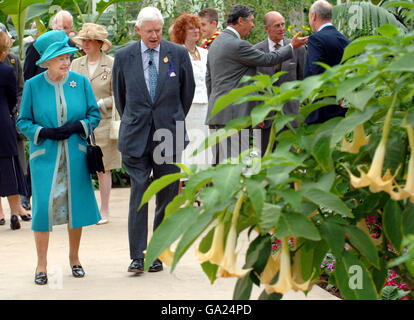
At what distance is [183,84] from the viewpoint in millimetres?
6648

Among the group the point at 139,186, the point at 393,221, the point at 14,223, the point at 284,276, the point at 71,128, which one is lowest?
the point at 14,223

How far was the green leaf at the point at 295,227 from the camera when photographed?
180 centimetres

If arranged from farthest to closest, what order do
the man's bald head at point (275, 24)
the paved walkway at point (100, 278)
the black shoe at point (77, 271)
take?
the man's bald head at point (275, 24), the black shoe at point (77, 271), the paved walkway at point (100, 278)

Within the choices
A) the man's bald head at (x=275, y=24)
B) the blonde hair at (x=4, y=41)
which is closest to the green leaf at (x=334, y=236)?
the man's bald head at (x=275, y=24)

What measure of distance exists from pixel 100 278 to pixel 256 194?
458 centimetres

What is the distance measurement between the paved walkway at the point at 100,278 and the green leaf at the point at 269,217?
352 cm

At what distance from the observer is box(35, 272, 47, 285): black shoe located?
239 inches

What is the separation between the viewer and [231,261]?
6.16 ft

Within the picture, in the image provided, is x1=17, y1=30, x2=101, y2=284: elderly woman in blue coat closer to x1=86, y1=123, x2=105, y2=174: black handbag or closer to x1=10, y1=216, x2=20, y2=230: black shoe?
x1=86, y1=123, x2=105, y2=174: black handbag

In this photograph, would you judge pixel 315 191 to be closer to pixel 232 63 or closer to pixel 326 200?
pixel 326 200

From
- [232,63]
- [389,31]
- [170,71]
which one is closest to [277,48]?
[232,63]

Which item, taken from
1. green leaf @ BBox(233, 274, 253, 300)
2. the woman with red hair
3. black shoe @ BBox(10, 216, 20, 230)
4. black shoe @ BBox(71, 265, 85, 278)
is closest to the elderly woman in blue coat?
black shoe @ BBox(71, 265, 85, 278)

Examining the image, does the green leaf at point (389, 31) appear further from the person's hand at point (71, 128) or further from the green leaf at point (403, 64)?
the person's hand at point (71, 128)

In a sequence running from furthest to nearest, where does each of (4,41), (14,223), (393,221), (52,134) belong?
(14,223), (4,41), (52,134), (393,221)
